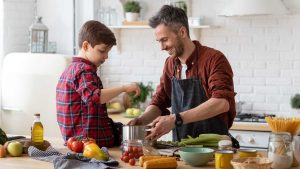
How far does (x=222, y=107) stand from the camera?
379 centimetres

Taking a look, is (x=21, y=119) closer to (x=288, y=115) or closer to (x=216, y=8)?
(x=216, y=8)

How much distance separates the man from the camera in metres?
3.82

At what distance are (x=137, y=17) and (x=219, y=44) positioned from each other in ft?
3.12

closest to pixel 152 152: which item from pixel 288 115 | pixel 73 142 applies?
pixel 73 142

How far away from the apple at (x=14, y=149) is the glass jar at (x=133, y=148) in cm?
64

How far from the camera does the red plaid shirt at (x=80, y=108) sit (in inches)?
142

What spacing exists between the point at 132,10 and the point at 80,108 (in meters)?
2.84

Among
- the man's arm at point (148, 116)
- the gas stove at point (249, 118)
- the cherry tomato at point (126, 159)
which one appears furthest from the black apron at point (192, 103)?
the gas stove at point (249, 118)

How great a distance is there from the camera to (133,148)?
3.31 meters

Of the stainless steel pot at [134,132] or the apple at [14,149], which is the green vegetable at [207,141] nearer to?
the stainless steel pot at [134,132]

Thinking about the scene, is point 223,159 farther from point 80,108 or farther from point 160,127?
point 80,108

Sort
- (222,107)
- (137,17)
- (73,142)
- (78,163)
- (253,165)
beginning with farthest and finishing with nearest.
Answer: (137,17)
(222,107)
(73,142)
(78,163)
(253,165)

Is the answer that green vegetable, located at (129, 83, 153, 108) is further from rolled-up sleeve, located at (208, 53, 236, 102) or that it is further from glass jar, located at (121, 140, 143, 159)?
glass jar, located at (121, 140, 143, 159)

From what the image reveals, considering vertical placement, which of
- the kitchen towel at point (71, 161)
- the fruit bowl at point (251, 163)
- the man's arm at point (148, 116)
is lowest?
the kitchen towel at point (71, 161)
